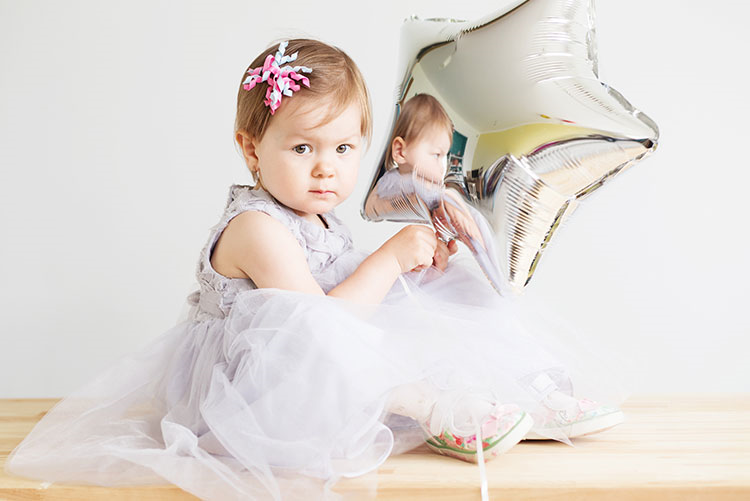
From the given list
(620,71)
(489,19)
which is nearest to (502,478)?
(489,19)

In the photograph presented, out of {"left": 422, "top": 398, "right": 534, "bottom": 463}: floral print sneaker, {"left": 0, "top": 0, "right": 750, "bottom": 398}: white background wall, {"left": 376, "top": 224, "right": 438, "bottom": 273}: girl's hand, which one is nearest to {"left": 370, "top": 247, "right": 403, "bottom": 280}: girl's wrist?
{"left": 376, "top": 224, "right": 438, "bottom": 273}: girl's hand

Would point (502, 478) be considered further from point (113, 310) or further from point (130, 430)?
point (113, 310)

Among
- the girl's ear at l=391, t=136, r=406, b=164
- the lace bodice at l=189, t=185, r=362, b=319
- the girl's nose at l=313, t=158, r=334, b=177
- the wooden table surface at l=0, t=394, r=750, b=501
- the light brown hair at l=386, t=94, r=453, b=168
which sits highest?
the light brown hair at l=386, t=94, r=453, b=168

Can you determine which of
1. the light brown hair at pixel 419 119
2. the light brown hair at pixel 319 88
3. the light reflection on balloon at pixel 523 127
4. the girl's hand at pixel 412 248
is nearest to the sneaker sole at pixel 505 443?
the light reflection on balloon at pixel 523 127

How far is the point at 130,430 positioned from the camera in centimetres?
113

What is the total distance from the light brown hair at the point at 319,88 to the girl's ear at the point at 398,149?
8 centimetres

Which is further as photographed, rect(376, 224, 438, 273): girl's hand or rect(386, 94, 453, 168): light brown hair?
rect(376, 224, 438, 273): girl's hand

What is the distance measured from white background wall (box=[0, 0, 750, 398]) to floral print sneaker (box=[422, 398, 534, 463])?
2.37 feet

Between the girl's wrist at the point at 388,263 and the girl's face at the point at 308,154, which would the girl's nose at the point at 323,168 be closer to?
the girl's face at the point at 308,154

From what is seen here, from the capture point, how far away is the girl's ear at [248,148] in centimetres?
122

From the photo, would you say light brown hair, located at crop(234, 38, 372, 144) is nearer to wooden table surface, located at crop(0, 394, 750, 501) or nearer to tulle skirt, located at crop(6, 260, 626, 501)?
tulle skirt, located at crop(6, 260, 626, 501)

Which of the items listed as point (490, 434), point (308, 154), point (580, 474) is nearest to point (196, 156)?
point (308, 154)

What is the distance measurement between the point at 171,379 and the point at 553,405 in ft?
1.85

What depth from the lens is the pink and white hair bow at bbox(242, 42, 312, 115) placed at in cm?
114
